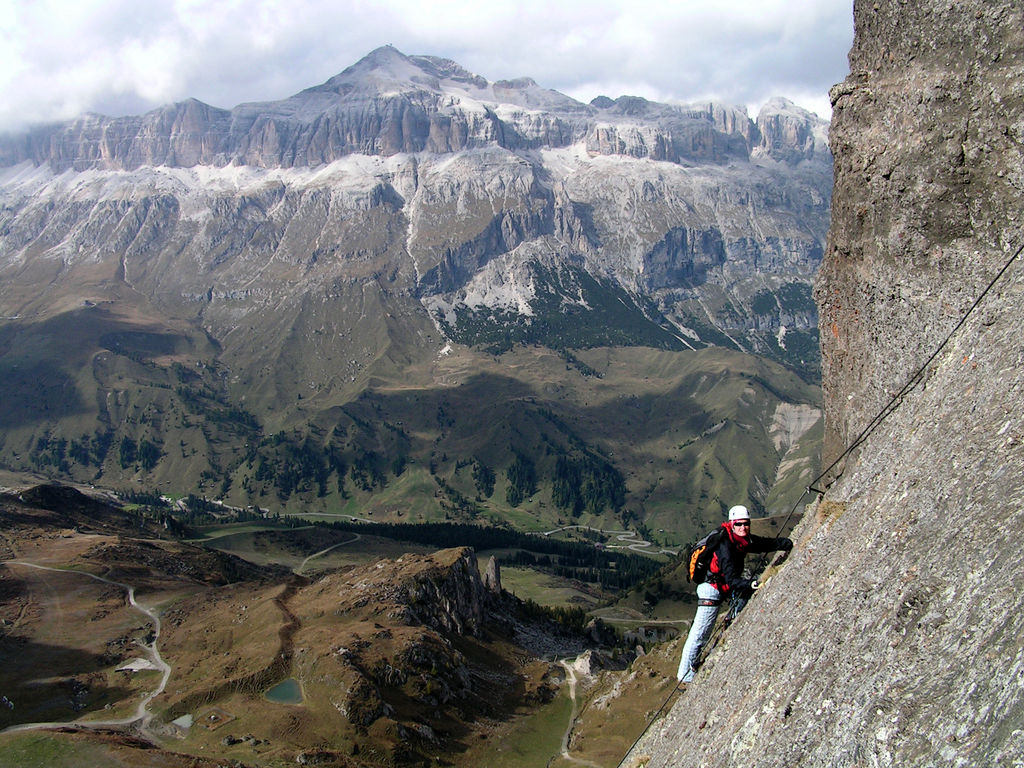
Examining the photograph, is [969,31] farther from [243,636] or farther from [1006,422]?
[243,636]

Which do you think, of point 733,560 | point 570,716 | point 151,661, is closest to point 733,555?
point 733,560

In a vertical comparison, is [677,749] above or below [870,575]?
below

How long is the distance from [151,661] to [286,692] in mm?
Answer: 25484

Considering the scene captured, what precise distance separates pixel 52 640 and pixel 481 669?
61.0 m

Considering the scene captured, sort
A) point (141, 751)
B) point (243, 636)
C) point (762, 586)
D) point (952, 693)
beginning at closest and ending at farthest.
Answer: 1. point (952, 693)
2. point (762, 586)
3. point (141, 751)
4. point (243, 636)

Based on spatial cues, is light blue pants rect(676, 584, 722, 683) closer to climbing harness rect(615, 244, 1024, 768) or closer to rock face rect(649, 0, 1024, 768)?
climbing harness rect(615, 244, 1024, 768)

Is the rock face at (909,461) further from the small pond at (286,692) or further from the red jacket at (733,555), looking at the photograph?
the small pond at (286,692)

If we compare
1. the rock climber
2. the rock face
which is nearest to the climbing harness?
the rock face

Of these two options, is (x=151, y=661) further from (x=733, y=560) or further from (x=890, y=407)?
(x=890, y=407)

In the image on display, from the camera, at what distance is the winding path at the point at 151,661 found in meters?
78.4

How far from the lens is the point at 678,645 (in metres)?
111

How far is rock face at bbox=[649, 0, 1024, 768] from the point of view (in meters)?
13.0

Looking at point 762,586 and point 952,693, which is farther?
point 762,586

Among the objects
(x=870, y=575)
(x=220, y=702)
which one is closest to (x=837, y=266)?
(x=870, y=575)
